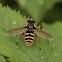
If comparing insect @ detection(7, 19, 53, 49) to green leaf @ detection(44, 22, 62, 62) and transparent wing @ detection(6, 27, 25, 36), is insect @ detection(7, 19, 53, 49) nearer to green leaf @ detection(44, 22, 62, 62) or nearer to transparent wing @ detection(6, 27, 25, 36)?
transparent wing @ detection(6, 27, 25, 36)

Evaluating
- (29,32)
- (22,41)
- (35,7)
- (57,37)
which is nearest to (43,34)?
(29,32)

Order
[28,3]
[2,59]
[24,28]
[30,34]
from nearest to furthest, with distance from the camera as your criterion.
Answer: [2,59]
[30,34]
[24,28]
[28,3]

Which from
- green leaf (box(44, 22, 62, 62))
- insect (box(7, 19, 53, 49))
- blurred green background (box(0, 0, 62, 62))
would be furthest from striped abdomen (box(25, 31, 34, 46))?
green leaf (box(44, 22, 62, 62))

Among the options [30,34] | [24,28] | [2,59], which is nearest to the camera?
[2,59]

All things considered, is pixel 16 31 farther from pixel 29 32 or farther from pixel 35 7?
pixel 35 7

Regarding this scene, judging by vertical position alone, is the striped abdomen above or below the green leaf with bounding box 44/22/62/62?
above

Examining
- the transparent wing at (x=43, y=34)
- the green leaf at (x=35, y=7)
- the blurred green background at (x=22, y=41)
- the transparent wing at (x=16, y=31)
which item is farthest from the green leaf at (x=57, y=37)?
the transparent wing at (x=16, y=31)

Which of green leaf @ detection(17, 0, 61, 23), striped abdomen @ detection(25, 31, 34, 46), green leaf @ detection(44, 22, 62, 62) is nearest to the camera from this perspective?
striped abdomen @ detection(25, 31, 34, 46)

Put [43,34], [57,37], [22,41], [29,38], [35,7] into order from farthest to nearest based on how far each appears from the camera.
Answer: [35,7] < [57,37] < [22,41] < [43,34] < [29,38]

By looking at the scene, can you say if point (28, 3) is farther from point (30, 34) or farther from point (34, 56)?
point (34, 56)

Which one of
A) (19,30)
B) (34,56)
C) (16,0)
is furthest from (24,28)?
(16,0)

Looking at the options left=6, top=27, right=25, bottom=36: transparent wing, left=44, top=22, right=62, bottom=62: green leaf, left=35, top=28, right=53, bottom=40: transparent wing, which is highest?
left=35, top=28, right=53, bottom=40: transparent wing
